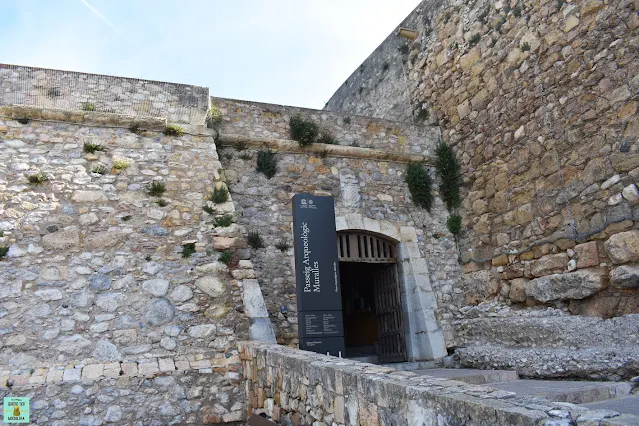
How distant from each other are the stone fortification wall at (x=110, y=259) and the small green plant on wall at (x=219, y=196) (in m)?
0.08

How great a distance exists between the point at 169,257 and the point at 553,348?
4511 millimetres

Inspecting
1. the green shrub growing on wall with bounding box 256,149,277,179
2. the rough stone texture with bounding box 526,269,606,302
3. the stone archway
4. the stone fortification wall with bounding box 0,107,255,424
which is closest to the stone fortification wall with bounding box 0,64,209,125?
the stone fortification wall with bounding box 0,107,255,424

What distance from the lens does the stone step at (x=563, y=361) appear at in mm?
5230

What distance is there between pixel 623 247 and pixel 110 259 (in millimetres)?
5454

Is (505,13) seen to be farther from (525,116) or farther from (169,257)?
(169,257)

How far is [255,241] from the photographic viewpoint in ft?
22.8

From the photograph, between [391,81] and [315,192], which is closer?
[315,192]

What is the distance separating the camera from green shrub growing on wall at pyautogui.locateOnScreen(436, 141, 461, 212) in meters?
8.36

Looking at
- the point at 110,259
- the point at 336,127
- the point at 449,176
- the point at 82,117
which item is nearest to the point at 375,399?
the point at 110,259

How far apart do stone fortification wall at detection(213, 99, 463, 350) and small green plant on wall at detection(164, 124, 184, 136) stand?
0.69 m

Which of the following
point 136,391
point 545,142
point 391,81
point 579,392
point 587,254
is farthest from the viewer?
point 391,81

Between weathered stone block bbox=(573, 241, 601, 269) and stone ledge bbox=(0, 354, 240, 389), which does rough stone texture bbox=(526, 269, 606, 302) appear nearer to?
weathered stone block bbox=(573, 241, 601, 269)

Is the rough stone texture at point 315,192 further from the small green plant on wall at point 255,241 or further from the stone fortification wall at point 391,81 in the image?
the stone fortification wall at point 391,81

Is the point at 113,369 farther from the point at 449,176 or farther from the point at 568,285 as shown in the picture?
the point at 449,176
